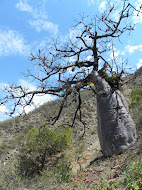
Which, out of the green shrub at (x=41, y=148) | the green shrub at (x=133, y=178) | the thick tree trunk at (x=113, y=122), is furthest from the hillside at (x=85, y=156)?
the green shrub at (x=41, y=148)

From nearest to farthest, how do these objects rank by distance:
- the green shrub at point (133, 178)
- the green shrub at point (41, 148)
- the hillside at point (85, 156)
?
the green shrub at point (133, 178)
the hillside at point (85, 156)
the green shrub at point (41, 148)

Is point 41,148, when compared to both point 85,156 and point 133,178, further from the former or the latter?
point 133,178

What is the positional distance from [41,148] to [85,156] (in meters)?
2.11

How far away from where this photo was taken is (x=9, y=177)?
463 centimetres

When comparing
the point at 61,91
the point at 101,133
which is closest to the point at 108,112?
the point at 101,133

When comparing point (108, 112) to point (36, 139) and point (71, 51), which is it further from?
point (36, 139)

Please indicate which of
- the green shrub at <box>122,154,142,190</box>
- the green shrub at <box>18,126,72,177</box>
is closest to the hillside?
the green shrub at <box>122,154,142,190</box>

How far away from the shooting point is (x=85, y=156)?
645 centimetres

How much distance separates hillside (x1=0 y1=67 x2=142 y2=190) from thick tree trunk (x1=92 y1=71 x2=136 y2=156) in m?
0.22

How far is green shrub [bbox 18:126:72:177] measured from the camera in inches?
280

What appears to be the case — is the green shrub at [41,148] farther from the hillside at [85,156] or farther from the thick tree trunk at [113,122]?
the thick tree trunk at [113,122]

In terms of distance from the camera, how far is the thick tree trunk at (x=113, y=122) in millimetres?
3770

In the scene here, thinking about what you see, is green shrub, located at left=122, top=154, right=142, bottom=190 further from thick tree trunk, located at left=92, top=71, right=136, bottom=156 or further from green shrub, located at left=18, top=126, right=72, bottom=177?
green shrub, located at left=18, top=126, right=72, bottom=177

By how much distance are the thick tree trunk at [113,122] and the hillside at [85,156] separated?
216 mm
